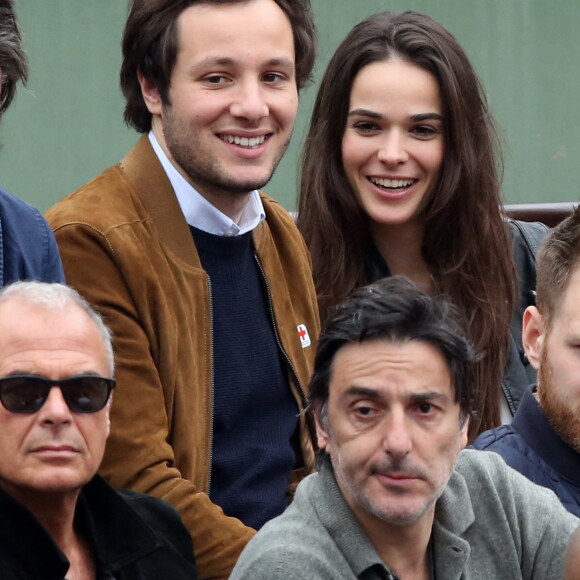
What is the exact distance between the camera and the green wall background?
5.36 m

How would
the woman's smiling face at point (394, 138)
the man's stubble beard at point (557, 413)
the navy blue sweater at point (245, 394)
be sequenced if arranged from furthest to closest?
1. the woman's smiling face at point (394, 138)
2. the navy blue sweater at point (245, 394)
3. the man's stubble beard at point (557, 413)

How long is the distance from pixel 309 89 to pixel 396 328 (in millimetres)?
3300

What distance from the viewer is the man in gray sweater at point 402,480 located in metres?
2.36

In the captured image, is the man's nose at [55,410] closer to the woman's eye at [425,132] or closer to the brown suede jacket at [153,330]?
the brown suede jacket at [153,330]

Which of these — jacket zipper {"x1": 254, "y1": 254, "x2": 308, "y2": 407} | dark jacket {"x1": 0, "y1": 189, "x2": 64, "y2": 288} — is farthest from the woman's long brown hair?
dark jacket {"x1": 0, "y1": 189, "x2": 64, "y2": 288}

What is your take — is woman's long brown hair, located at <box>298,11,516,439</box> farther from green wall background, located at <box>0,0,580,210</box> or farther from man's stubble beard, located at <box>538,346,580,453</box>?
green wall background, located at <box>0,0,580,210</box>

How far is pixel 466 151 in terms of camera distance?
3.78m

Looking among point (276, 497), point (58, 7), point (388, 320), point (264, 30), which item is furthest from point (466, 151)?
point (58, 7)

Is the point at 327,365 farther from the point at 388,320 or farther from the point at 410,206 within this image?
the point at 410,206

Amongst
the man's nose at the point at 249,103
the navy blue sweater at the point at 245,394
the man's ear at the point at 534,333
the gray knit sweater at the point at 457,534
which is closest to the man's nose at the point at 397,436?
the gray knit sweater at the point at 457,534

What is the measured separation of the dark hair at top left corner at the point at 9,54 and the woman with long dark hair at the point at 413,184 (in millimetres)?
1040

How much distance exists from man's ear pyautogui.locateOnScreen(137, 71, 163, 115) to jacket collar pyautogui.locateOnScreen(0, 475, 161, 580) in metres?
1.07

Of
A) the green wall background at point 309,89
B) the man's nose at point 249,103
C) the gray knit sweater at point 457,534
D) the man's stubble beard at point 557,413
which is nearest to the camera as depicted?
the gray knit sweater at point 457,534

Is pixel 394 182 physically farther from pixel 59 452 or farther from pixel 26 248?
pixel 59 452
